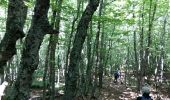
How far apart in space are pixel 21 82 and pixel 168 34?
117ft

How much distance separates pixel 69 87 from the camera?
10.8m

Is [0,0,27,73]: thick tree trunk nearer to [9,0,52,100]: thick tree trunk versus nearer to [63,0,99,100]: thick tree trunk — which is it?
[9,0,52,100]: thick tree trunk

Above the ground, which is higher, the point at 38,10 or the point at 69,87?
the point at 38,10

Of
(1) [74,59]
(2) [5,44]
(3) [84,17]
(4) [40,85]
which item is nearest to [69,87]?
(1) [74,59]

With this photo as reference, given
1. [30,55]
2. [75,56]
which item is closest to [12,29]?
[30,55]

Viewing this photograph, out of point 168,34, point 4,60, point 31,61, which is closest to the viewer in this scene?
point 31,61

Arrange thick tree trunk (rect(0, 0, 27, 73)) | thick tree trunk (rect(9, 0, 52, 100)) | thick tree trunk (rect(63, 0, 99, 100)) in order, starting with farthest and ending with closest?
1. thick tree trunk (rect(63, 0, 99, 100))
2. thick tree trunk (rect(0, 0, 27, 73))
3. thick tree trunk (rect(9, 0, 52, 100))

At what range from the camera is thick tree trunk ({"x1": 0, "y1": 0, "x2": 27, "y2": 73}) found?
335 inches

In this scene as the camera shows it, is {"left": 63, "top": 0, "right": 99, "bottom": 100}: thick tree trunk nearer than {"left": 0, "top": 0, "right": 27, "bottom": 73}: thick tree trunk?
No

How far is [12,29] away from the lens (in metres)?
8.51

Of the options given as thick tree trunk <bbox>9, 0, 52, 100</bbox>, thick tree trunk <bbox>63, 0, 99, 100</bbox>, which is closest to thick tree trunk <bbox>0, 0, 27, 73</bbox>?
thick tree trunk <bbox>9, 0, 52, 100</bbox>

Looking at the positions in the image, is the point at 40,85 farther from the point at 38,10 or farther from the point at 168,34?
the point at 38,10

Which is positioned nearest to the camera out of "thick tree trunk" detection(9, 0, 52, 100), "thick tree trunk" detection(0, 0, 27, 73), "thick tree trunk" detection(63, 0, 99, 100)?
"thick tree trunk" detection(9, 0, 52, 100)

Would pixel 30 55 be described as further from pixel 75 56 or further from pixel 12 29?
pixel 75 56
